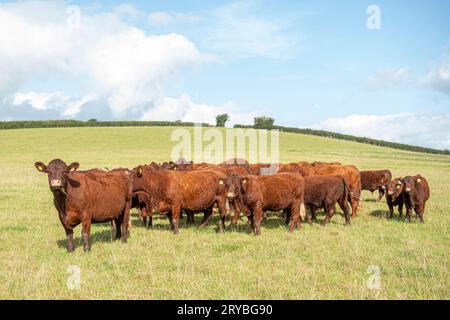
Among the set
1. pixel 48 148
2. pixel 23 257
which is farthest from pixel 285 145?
pixel 23 257

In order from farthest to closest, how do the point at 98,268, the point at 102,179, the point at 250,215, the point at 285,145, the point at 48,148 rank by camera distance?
the point at 285,145
the point at 48,148
the point at 250,215
the point at 102,179
the point at 98,268

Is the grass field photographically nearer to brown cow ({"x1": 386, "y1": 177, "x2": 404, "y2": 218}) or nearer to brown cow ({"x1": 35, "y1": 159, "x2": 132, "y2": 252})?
brown cow ({"x1": 35, "y1": 159, "x2": 132, "y2": 252})

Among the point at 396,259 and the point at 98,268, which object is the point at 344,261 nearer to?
the point at 396,259

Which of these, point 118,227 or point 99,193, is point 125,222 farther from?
point 99,193

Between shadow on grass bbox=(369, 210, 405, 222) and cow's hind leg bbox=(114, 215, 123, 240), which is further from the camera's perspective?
shadow on grass bbox=(369, 210, 405, 222)

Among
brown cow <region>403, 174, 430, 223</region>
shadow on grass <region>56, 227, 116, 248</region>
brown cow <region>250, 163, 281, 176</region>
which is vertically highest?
brown cow <region>250, 163, 281, 176</region>

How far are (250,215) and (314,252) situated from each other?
2726 millimetres

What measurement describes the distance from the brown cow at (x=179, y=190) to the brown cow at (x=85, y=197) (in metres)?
1.11

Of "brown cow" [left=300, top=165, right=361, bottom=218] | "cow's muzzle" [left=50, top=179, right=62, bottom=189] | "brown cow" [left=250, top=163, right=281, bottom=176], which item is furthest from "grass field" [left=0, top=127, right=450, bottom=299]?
"brown cow" [left=250, top=163, right=281, bottom=176]

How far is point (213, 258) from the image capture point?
341 inches

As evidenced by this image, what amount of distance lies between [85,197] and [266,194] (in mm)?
4702

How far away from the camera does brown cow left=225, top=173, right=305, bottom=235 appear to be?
11258 millimetres

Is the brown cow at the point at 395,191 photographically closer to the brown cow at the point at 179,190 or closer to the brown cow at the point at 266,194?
the brown cow at the point at 266,194

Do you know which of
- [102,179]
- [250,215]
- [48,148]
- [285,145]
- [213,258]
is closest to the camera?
[213,258]
